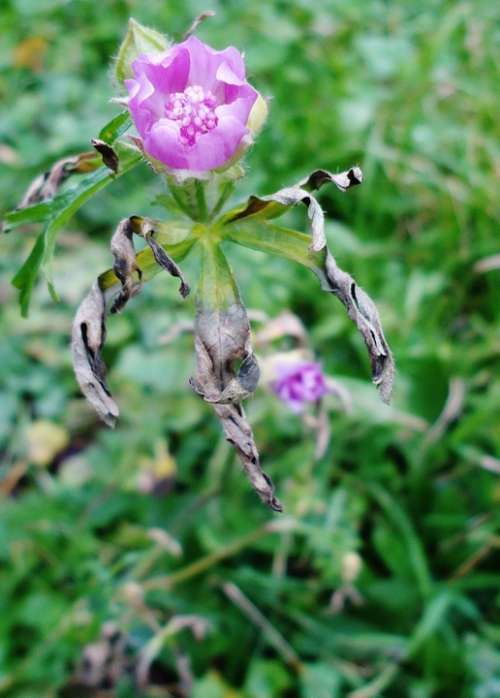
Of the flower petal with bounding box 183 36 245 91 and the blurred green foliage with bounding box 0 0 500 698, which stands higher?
the flower petal with bounding box 183 36 245 91

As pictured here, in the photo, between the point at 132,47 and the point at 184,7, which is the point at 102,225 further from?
the point at 132,47

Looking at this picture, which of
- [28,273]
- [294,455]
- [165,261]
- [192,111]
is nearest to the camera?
[165,261]

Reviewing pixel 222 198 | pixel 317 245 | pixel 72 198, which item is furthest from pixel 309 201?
pixel 72 198

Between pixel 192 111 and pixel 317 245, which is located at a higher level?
pixel 192 111

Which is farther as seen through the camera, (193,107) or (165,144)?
(193,107)

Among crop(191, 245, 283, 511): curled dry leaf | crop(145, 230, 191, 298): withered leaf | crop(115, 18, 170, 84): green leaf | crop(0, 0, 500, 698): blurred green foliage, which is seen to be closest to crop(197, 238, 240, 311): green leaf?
crop(191, 245, 283, 511): curled dry leaf

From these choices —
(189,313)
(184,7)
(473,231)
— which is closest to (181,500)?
(189,313)

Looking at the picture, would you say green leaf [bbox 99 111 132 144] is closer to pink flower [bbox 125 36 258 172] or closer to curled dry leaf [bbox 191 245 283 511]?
pink flower [bbox 125 36 258 172]

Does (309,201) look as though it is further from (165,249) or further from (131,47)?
(131,47)
